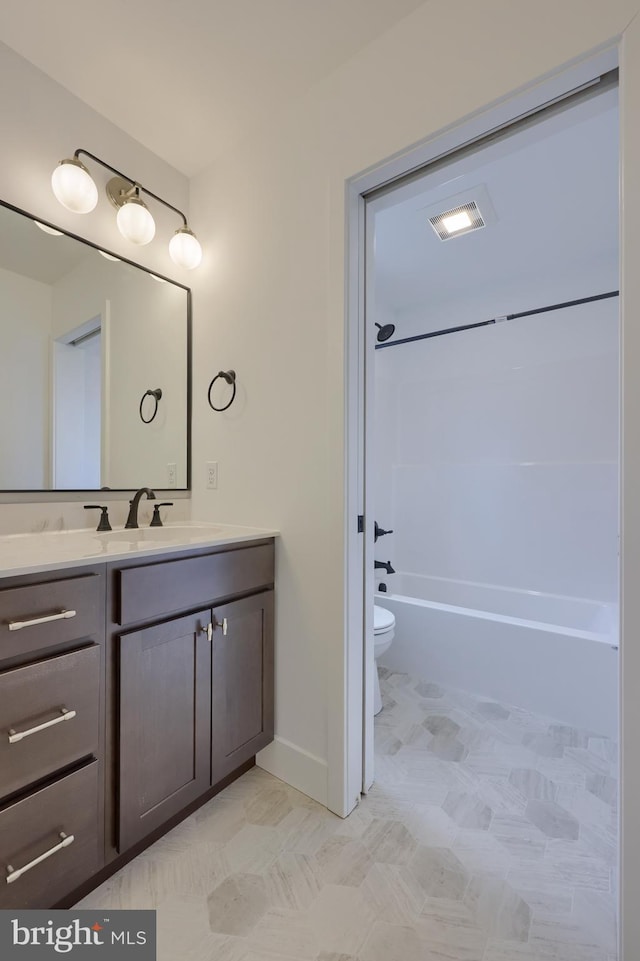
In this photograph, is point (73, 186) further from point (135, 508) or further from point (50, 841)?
point (50, 841)

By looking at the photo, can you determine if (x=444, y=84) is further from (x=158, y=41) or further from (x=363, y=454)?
(x=363, y=454)

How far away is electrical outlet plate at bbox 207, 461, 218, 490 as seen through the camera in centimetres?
186

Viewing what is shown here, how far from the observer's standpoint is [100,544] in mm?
1310

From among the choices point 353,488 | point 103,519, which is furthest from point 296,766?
point 103,519

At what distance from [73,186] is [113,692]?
156 centimetres

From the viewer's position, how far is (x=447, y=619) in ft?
7.59

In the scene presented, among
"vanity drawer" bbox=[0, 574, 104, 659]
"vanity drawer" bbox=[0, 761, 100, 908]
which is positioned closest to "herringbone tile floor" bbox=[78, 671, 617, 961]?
"vanity drawer" bbox=[0, 761, 100, 908]

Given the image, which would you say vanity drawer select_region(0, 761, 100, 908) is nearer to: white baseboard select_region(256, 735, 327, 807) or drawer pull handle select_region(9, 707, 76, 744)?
drawer pull handle select_region(9, 707, 76, 744)

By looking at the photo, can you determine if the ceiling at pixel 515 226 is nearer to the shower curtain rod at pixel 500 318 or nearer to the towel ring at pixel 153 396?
the shower curtain rod at pixel 500 318

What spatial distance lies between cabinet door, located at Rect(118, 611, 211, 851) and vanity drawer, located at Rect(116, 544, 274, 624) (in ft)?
0.17

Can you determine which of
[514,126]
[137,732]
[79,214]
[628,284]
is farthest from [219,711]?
[514,126]

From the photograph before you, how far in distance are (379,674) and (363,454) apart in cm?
152

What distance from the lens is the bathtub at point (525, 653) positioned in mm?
1908

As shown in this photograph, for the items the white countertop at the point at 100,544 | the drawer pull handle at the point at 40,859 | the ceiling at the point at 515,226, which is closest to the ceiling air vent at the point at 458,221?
the ceiling at the point at 515,226
